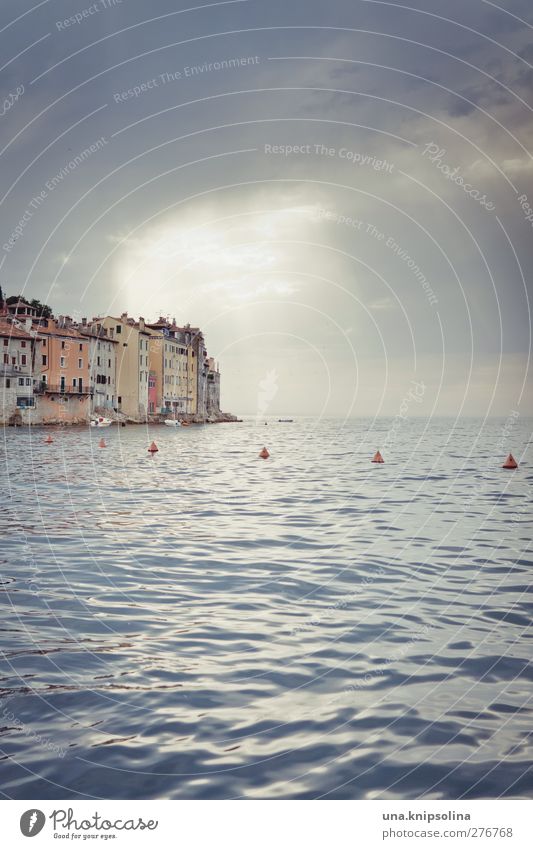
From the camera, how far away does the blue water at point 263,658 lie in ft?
16.7

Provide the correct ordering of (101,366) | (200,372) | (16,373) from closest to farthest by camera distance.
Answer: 1. (16,373)
2. (101,366)
3. (200,372)

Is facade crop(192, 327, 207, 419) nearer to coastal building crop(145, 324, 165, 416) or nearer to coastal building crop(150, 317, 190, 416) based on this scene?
coastal building crop(150, 317, 190, 416)

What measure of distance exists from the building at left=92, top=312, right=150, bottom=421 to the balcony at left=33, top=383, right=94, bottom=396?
9255 mm

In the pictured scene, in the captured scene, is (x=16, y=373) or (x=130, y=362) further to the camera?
(x=130, y=362)

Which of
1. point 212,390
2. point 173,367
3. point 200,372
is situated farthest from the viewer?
point 212,390

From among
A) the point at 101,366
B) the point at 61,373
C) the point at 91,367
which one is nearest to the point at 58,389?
the point at 61,373

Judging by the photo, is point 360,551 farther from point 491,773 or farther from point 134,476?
point 134,476

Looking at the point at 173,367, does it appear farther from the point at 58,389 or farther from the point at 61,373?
the point at 58,389

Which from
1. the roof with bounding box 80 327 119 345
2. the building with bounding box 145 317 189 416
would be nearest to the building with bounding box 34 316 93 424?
the roof with bounding box 80 327 119 345

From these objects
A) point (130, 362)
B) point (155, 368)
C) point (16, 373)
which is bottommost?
point (16, 373)

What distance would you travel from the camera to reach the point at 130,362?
103750mm

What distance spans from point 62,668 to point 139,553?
19.8ft

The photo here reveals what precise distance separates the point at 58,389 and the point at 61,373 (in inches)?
90.9
